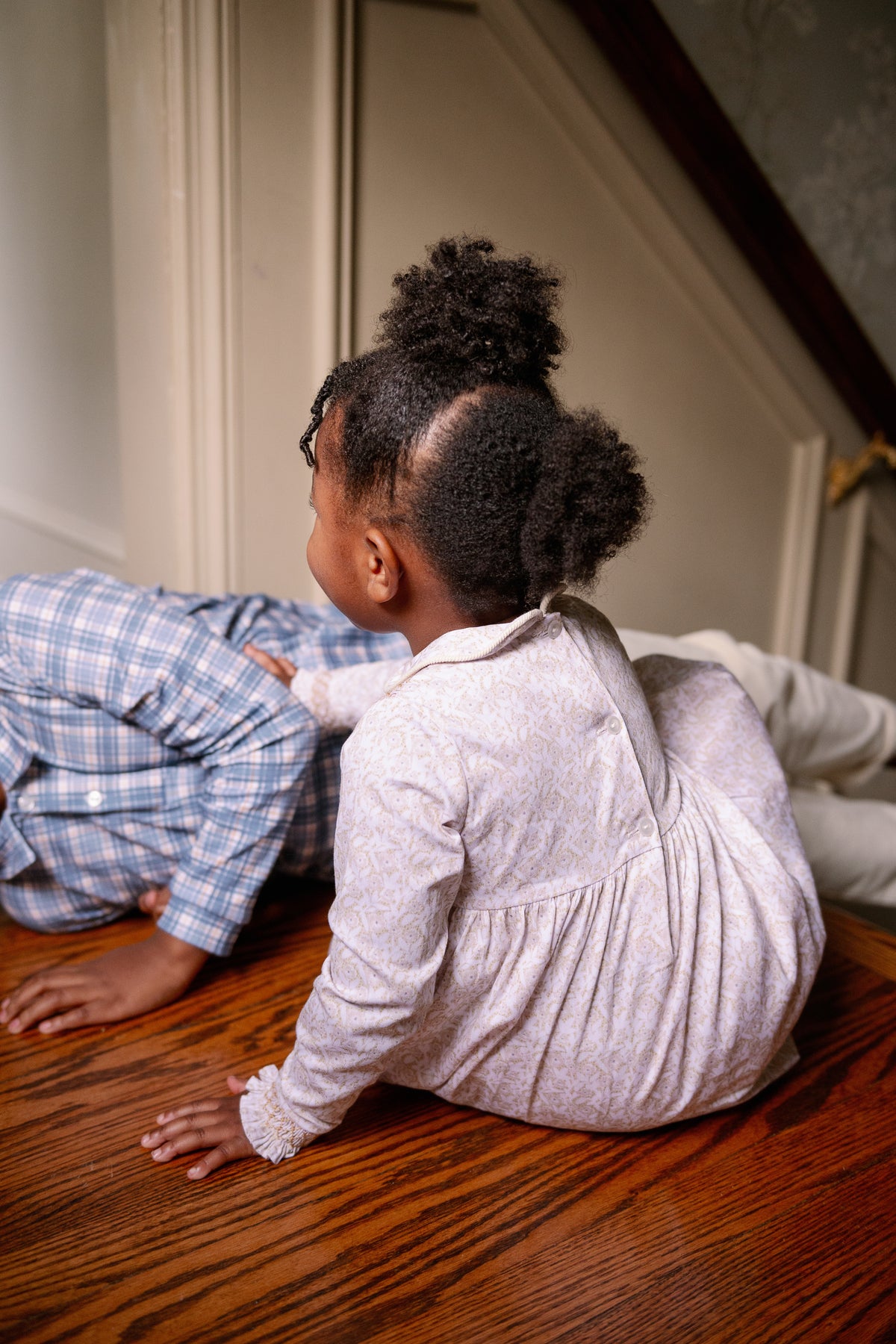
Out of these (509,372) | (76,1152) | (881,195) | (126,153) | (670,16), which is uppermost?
(670,16)

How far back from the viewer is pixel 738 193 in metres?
1.81

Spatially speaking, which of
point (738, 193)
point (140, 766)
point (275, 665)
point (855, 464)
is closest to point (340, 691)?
point (275, 665)

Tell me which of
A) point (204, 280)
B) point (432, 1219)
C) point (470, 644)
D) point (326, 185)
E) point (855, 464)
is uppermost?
point (326, 185)

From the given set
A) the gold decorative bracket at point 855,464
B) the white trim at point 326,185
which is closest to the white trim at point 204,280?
the white trim at point 326,185

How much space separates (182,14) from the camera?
134 cm

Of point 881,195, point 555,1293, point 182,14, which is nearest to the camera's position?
point 555,1293

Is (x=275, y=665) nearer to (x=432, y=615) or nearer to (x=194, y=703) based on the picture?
(x=194, y=703)

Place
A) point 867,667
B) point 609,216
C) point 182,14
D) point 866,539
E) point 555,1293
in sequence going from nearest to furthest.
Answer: point 555,1293 < point 182,14 < point 609,216 < point 866,539 < point 867,667

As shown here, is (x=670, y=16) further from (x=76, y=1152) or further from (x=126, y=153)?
(x=76, y=1152)

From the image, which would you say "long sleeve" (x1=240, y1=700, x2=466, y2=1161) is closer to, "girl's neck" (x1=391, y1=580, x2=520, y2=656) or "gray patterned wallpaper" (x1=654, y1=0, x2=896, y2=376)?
"girl's neck" (x1=391, y1=580, x2=520, y2=656)

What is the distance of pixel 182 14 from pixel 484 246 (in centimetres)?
87

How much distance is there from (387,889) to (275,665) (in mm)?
562

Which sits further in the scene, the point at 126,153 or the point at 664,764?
the point at 126,153

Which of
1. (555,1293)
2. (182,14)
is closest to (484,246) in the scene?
(555,1293)
